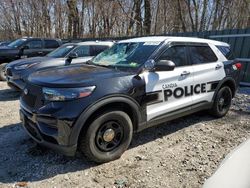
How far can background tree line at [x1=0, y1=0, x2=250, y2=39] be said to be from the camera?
708 inches

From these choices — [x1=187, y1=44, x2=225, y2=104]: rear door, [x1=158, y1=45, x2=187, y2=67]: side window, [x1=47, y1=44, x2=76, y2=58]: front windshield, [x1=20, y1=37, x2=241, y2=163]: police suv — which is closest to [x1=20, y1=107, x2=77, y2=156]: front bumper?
[x1=20, y1=37, x2=241, y2=163]: police suv

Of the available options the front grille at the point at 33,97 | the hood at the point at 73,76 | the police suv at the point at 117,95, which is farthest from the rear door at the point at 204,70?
the front grille at the point at 33,97

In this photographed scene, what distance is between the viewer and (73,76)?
11.7 ft

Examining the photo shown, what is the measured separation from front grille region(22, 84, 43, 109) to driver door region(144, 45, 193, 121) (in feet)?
4.94

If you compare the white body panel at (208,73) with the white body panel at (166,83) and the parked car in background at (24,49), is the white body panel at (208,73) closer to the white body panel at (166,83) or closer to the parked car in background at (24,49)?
the white body panel at (166,83)

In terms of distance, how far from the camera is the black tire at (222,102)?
5.18 meters

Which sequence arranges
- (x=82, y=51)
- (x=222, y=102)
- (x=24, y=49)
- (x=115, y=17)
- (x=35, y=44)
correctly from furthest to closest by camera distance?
(x=115, y=17)
(x=35, y=44)
(x=24, y=49)
(x=82, y=51)
(x=222, y=102)

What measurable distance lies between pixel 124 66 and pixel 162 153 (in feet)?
4.76

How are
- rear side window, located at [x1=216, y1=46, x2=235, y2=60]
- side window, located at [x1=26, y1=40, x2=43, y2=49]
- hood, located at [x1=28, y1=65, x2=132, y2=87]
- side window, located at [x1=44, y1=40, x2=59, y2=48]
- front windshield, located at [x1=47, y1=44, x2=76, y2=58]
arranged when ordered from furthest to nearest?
side window, located at [x1=44, y1=40, x2=59, y2=48] < side window, located at [x1=26, y1=40, x2=43, y2=49] < front windshield, located at [x1=47, y1=44, x2=76, y2=58] < rear side window, located at [x1=216, y1=46, x2=235, y2=60] < hood, located at [x1=28, y1=65, x2=132, y2=87]

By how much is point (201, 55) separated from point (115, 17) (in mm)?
18734

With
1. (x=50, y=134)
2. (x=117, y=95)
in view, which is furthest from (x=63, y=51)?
(x=50, y=134)

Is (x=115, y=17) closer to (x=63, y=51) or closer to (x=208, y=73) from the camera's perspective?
(x=63, y=51)

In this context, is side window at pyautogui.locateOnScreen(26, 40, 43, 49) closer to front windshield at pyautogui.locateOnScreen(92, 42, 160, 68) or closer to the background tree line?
front windshield at pyautogui.locateOnScreen(92, 42, 160, 68)

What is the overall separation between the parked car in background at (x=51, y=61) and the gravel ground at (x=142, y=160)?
2.16 m
